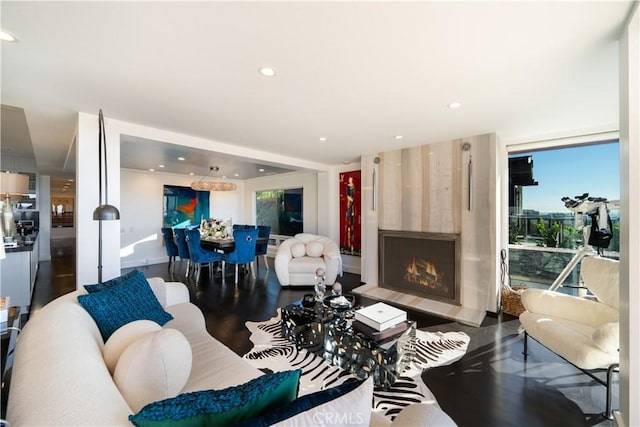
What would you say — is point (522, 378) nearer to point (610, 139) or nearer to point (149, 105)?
point (610, 139)

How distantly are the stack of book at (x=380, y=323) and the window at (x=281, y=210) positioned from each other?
508cm

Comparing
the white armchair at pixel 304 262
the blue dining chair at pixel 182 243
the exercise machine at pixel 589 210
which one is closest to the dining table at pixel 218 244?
the blue dining chair at pixel 182 243

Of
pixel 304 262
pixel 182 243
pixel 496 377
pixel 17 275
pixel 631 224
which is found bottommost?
pixel 496 377

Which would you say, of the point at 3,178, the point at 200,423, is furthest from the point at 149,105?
the point at 200,423

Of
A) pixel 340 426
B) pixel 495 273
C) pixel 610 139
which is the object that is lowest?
pixel 495 273

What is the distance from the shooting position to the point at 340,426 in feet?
2.37

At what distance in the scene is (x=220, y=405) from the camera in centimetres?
74

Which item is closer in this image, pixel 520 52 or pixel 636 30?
pixel 636 30

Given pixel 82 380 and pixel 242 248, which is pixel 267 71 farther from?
pixel 242 248

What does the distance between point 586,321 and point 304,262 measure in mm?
3617

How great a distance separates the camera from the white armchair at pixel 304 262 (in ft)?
15.4

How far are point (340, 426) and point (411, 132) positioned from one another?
137 inches

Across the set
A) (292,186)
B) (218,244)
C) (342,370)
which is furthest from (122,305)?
(292,186)

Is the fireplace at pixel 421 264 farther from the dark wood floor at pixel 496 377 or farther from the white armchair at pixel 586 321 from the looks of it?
the white armchair at pixel 586 321
